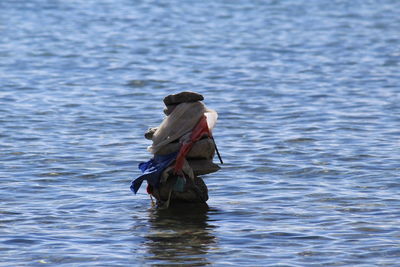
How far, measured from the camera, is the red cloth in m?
10.3

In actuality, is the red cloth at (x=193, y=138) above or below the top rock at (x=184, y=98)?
below

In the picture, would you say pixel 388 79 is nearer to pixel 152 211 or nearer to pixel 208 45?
pixel 208 45

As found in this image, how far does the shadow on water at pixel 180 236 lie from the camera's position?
9.20m

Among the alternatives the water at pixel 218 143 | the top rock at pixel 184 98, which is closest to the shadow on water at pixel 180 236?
the water at pixel 218 143

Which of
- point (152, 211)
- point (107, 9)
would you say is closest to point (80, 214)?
point (152, 211)

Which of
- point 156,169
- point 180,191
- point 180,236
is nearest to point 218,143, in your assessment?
point 180,191

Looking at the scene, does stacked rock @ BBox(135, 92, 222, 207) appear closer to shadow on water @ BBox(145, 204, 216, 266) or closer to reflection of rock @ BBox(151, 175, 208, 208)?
reflection of rock @ BBox(151, 175, 208, 208)

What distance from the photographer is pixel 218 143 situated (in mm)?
14812

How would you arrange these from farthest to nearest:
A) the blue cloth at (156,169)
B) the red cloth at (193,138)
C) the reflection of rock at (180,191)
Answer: the reflection of rock at (180,191) → the blue cloth at (156,169) → the red cloth at (193,138)

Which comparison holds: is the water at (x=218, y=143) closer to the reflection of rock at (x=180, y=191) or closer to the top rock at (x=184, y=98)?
the reflection of rock at (x=180, y=191)

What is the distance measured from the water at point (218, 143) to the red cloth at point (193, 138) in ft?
2.12

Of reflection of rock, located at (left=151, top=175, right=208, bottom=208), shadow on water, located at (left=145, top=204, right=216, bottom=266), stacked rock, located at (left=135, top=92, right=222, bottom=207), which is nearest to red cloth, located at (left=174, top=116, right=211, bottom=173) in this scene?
stacked rock, located at (left=135, top=92, right=222, bottom=207)

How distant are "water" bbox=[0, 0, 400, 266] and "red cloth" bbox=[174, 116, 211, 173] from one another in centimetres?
65

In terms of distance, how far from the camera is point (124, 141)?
48.8 ft
